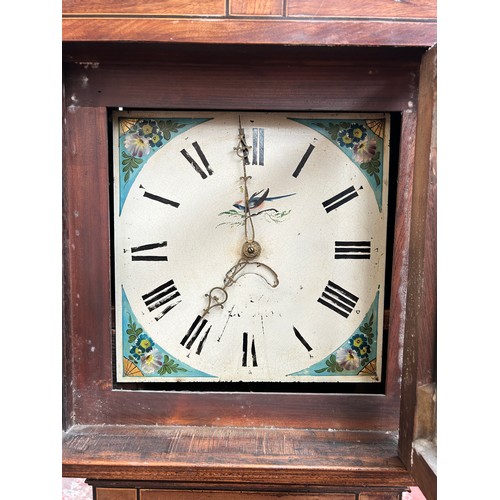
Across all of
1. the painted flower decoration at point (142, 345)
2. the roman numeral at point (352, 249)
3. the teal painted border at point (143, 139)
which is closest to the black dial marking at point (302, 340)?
the roman numeral at point (352, 249)

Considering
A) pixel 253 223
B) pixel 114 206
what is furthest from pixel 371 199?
pixel 114 206

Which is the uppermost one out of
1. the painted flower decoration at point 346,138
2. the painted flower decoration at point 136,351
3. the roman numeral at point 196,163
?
the painted flower decoration at point 346,138

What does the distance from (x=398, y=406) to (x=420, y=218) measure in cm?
36

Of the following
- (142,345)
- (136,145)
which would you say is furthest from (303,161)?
(142,345)

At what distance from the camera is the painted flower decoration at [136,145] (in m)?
0.90

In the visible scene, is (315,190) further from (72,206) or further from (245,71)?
(72,206)

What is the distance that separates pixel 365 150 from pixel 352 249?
0.59 ft

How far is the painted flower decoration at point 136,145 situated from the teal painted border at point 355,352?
493mm

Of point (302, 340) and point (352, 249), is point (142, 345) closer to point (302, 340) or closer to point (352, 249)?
point (302, 340)

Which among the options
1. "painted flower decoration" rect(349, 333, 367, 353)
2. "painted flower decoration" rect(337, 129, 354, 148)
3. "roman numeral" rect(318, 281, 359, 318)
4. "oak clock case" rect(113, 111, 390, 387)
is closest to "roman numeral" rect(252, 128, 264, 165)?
"oak clock case" rect(113, 111, 390, 387)

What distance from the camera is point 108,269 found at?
90 centimetres

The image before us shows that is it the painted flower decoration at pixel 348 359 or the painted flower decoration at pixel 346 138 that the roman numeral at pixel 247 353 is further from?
the painted flower decoration at pixel 346 138

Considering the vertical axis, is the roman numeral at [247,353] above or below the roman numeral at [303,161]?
below

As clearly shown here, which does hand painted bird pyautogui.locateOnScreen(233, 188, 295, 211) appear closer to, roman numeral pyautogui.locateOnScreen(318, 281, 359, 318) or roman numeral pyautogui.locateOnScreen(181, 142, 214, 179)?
roman numeral pyautogui.locateOnScreen(181, 142, 214, 179)
